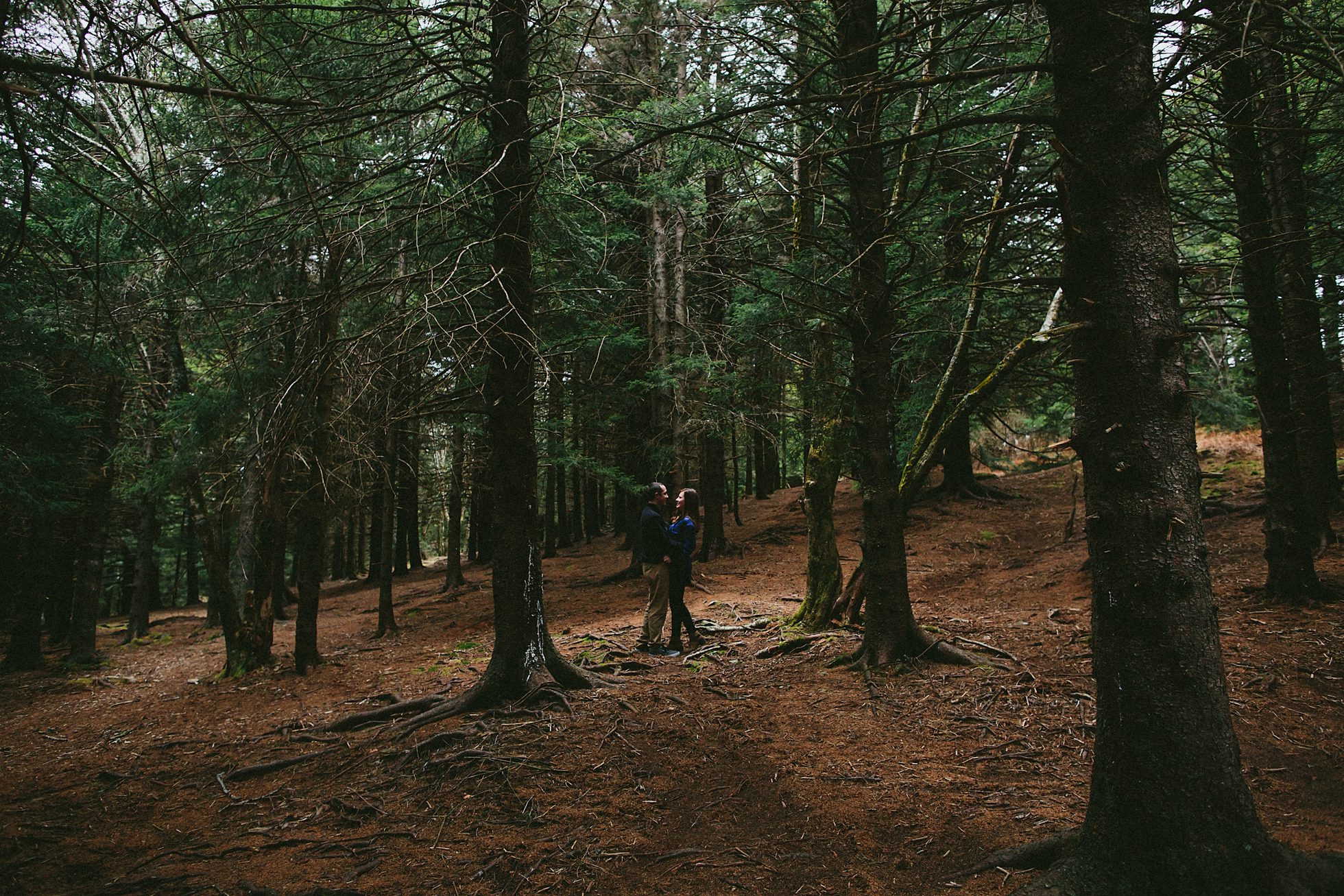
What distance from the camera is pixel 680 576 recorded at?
903 cm

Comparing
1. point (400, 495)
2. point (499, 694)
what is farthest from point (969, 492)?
point (400, 495)

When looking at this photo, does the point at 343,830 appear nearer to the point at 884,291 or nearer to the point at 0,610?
the point at 884,291

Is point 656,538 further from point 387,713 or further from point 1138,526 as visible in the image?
point 1138,526

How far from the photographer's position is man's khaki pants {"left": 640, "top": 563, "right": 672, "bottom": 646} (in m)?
8.94

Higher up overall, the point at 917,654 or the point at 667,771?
the point at 917,654

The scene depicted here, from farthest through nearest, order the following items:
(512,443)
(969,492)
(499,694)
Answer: (969,492)
(512,443)
(499,694)

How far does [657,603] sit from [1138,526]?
268 inches

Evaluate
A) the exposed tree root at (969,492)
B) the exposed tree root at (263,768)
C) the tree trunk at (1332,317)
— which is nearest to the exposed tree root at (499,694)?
the exposed tree root at (263,768)

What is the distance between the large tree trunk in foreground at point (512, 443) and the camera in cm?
659

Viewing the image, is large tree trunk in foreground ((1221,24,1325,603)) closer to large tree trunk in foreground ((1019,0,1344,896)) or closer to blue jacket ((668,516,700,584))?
large tree trunk in foreground ((1019,0,1344,896))

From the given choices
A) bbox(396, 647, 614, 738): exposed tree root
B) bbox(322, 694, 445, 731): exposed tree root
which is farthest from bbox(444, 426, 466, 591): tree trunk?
bbox(396, 647, 614, 738): exposed tree root

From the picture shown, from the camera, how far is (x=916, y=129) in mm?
5488

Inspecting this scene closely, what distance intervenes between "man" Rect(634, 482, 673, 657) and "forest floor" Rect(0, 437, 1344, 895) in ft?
1.59

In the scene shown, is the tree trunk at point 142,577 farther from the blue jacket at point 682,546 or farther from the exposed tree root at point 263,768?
the blue jacket at point 682,546
